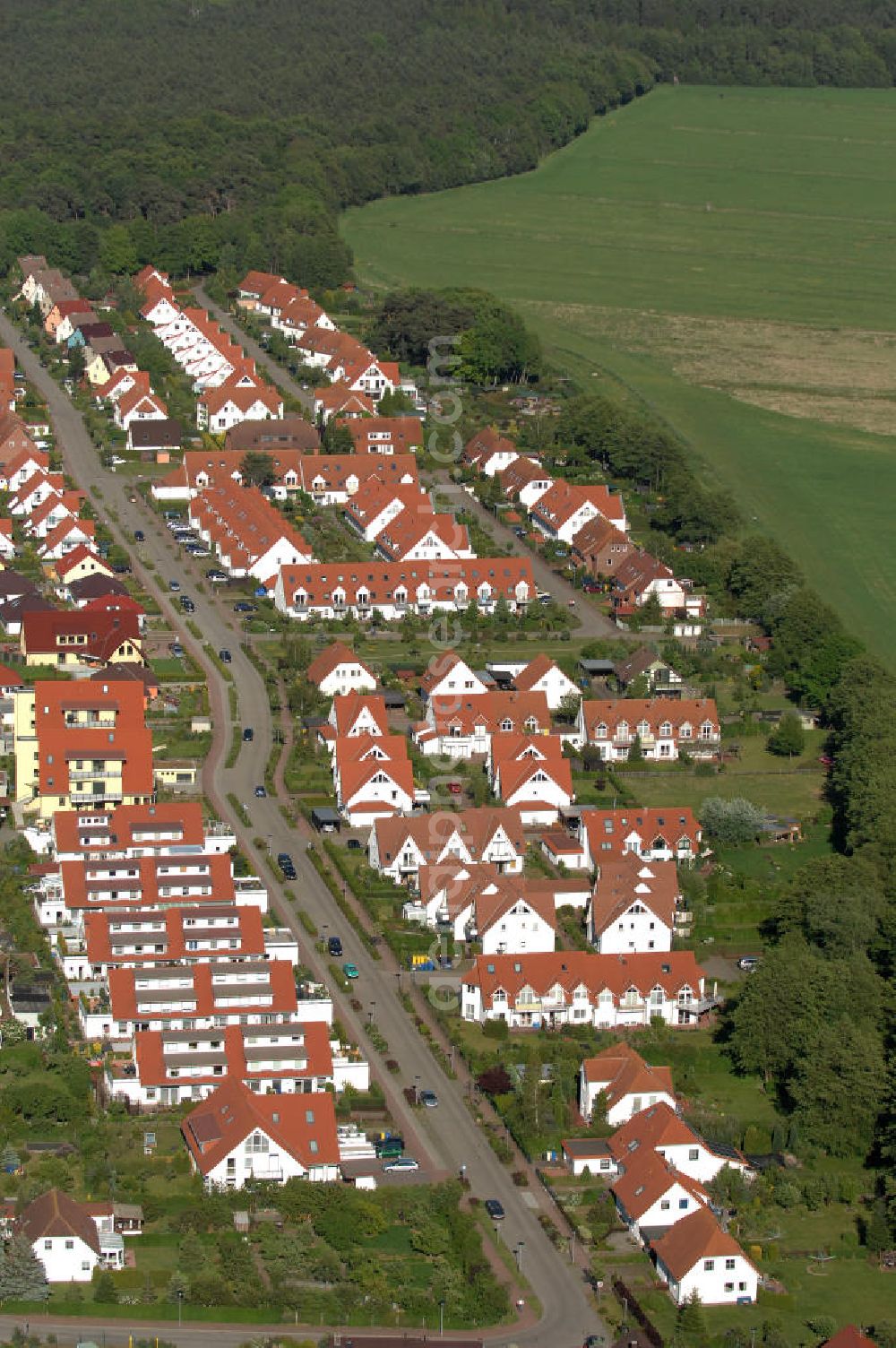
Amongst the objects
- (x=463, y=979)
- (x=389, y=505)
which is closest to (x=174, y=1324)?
(x=463, y=979)

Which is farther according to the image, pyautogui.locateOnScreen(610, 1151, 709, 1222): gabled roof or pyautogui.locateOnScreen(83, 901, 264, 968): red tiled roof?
pyautogui.locateOnScreen(83, 901, 264, 968): red tiled roof

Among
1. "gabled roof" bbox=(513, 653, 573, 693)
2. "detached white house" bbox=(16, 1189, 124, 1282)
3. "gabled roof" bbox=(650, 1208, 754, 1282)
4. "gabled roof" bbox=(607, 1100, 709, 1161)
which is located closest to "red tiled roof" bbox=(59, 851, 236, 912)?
"gabled roof" bbox=(607, 1100, 709, 1161)

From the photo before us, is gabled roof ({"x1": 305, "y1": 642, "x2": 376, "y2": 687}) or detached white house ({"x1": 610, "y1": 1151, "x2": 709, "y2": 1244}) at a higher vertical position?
detached white house ({"x1": 610, "y1": 1151, "x2": 709, "y2": 1244})

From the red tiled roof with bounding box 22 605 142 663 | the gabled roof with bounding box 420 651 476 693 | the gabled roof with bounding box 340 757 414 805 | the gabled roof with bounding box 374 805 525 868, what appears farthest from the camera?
the red tiled roof with bounding box 22 605 142 663

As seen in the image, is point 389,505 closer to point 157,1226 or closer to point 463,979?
point 463,979

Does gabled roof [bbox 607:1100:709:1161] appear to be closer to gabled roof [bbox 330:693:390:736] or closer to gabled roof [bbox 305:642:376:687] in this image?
gabled roof [bbox 330:693:390:736]

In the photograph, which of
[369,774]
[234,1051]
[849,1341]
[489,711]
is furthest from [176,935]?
[849,1341]

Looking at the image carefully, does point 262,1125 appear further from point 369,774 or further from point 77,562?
point 77,562
